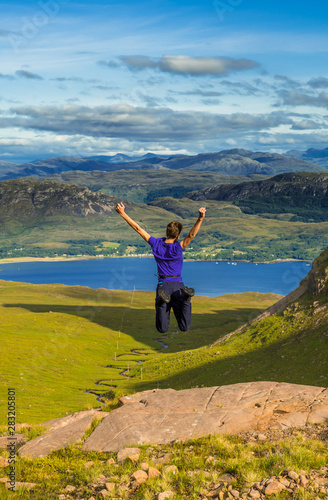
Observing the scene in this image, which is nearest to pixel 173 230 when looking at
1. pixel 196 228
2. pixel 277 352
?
pixel 196 228

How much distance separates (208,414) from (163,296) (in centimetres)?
710

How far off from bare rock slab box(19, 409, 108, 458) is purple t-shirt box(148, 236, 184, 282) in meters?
8.77

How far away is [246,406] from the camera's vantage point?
22531 millimetres

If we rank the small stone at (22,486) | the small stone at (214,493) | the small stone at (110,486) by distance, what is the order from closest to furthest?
1. the small stone at (214,493)
2. the small stone at (110,486)
3. the small stone at (22,486)

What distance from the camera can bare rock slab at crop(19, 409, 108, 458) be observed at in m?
20.2

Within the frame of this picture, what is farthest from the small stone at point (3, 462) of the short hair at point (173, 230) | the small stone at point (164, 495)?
the short hair at point (173, 230)

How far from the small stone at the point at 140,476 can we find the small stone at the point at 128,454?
1442 millimetres

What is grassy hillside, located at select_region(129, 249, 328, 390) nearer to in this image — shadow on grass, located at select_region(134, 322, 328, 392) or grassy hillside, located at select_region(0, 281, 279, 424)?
shadow on grass, located at select_region(134, 322, 328, 392)

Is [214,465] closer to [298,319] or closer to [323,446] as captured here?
[323,446]

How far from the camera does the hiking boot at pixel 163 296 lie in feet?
61.0

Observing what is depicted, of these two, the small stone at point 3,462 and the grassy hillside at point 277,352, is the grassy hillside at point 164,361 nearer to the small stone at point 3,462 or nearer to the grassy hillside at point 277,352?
the grassy hillside at point 277,352

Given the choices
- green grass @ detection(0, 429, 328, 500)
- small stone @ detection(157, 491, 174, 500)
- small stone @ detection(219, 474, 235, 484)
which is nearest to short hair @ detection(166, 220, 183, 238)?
green grass @ detection(0, 429, 328, 500)

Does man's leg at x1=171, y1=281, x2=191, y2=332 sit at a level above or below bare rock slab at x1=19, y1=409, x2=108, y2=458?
above

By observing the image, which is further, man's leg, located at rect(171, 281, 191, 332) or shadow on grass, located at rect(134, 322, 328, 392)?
shadow on grass, located at rect(134, 322, 328, 392)
